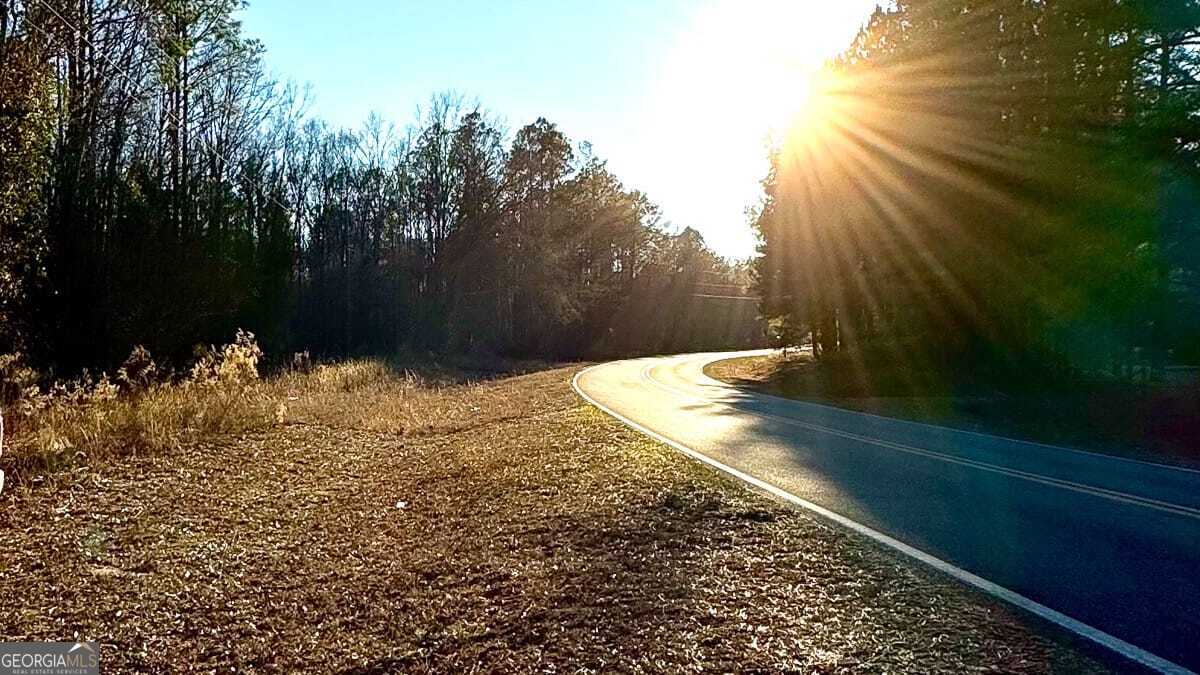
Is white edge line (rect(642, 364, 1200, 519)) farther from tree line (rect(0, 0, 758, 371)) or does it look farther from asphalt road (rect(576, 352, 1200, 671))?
tree line (rect(0, 0, 758, 371))

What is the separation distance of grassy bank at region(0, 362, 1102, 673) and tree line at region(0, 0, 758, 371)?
34.7 ft

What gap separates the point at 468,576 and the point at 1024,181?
17.0 meters

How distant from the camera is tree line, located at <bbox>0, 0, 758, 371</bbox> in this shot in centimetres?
1688

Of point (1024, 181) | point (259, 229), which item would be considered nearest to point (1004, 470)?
point (1024, 181)

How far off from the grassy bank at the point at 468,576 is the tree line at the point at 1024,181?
1221 cm

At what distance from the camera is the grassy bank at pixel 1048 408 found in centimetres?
1270

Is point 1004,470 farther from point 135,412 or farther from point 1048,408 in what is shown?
point 135,412

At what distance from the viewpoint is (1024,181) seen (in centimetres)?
1706

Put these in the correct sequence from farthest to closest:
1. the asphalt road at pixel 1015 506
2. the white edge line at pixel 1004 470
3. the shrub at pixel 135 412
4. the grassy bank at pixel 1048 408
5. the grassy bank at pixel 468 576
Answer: the grassy bank at pixel 1048 408 → the shrub at pixel 135 412 → the white edge line at pixel 1004 470 → the asphalt road at pixel 1015 506 → the grassy bank at pixel 468 576

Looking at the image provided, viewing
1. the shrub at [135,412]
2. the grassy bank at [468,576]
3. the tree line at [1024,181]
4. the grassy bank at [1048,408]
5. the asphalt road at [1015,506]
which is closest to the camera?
the grassy bank at [468,576]

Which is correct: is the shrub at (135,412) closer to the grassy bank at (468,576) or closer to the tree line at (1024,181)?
the grassy bank at (468,576)

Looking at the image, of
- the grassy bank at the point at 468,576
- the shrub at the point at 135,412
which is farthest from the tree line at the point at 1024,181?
the shrub at the point at 135,412

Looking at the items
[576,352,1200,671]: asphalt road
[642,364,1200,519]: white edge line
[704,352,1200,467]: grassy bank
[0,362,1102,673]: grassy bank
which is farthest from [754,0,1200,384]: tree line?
[0,362,1102,673]: grassy bank

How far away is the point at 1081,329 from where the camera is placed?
57.4ft
